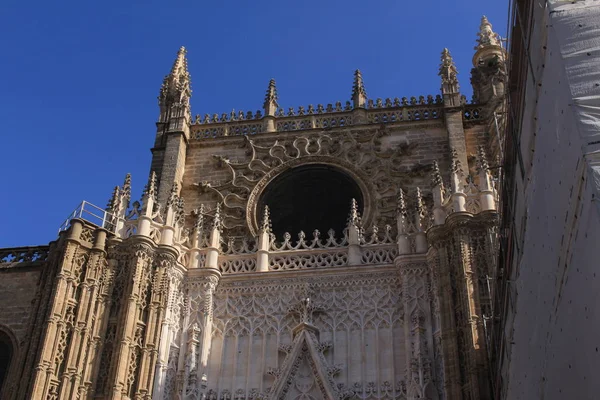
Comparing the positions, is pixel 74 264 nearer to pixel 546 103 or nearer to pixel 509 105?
pixel 509 105

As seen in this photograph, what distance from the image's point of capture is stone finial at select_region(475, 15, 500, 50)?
974 inches

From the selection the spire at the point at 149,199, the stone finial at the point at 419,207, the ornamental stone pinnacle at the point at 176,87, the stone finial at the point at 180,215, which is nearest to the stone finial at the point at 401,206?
the stone finial at the point at 419,207

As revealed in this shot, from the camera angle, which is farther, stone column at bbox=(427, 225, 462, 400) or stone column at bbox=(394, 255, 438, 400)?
stone column at bbox=(394, 255, 438, 400)

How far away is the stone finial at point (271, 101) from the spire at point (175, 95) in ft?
7.92

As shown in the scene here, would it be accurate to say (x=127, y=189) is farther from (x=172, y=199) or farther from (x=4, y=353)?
(x=4, y=353)

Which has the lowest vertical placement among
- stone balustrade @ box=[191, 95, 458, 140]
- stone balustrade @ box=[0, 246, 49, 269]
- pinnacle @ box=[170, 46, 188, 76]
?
stone balustrade @ box=[0, 246, 49, 269]

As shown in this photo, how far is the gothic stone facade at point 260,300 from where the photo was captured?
16.2 meters

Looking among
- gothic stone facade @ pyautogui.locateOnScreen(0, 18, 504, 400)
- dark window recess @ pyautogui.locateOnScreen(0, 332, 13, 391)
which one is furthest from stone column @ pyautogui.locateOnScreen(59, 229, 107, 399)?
dark window recess @ pyautogui.locateOnScreen(0, 332, 13, 391)

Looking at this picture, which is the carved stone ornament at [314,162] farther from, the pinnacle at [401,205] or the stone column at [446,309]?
the stone column at [446,309]

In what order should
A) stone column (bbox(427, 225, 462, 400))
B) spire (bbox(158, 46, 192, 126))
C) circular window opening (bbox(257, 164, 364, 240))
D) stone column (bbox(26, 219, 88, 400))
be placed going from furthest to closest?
spire (bbox(158, 46, 192, 126)) < circular window opening (bbox(257, 164, 364, 240)) < stone column (bbox(26, 219, 88, 400)) < stone column (bbox(427, 225, 462, 400))

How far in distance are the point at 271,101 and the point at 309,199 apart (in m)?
3.88

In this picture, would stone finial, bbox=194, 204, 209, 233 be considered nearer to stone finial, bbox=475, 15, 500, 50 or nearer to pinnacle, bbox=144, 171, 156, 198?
pinnacle, bbox=144, 171, 156, 198

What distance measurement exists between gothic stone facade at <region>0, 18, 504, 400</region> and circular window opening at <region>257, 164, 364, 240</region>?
1.23 feet

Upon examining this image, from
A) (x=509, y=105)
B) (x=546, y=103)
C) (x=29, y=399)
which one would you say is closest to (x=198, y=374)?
(x=29, y=399)
